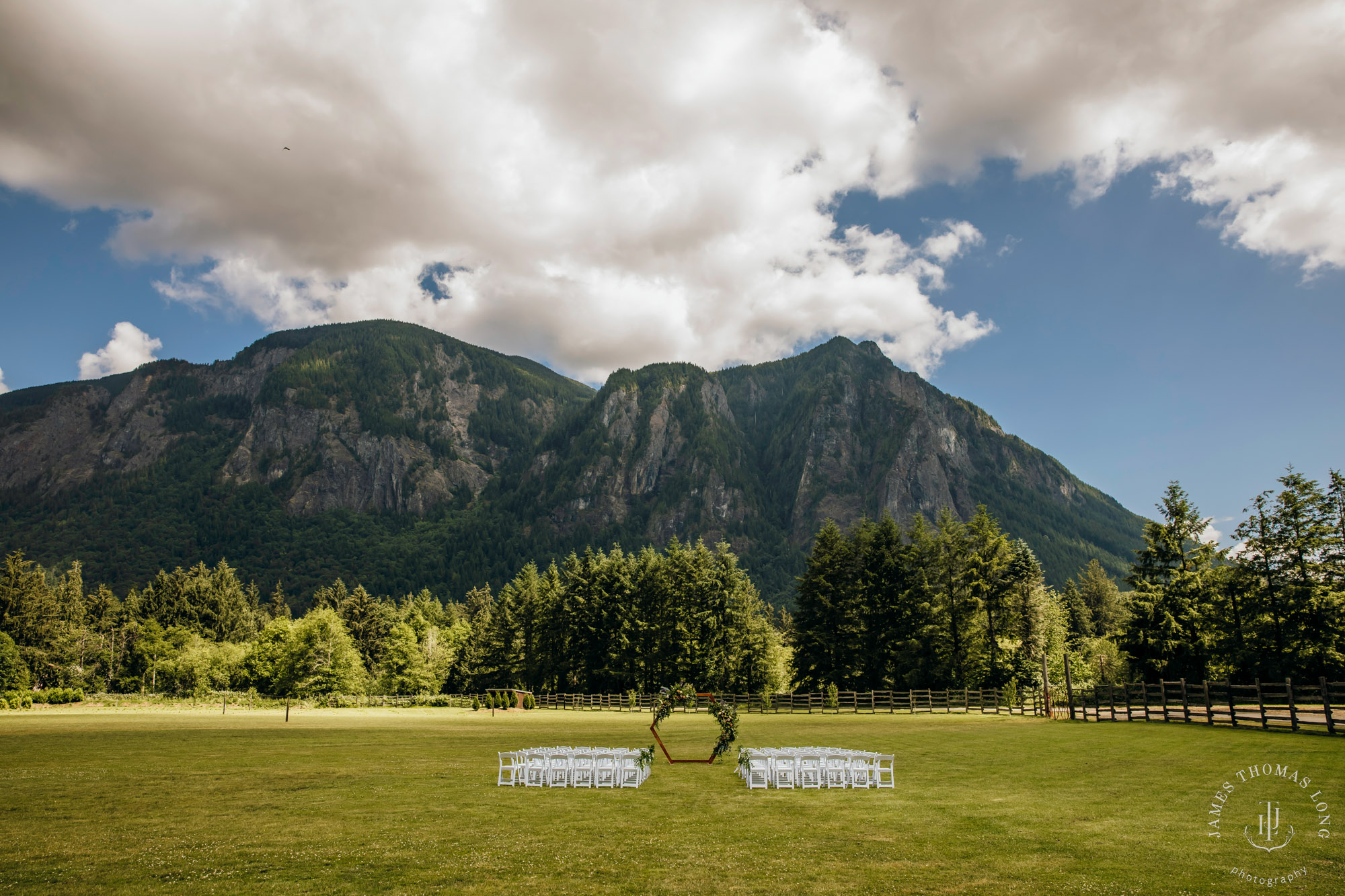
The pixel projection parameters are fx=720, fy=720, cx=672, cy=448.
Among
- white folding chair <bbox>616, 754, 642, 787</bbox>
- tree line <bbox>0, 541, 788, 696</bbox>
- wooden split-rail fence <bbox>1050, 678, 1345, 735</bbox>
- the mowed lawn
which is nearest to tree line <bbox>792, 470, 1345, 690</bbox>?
wooden split-rail fence <bbox>1050, 678, 1345, 735</bbox>

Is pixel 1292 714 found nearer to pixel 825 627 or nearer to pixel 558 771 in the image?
pixel 558 771

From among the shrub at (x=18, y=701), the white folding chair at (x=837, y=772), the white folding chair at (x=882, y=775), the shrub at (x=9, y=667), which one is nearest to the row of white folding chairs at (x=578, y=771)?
the white folding chair at (x=837, y=772)

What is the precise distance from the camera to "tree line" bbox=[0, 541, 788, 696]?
64.6 m

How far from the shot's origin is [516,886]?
28.3 feet

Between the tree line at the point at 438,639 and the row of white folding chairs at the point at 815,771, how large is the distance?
46.9 meters

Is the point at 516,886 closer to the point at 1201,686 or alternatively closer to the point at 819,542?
the point at 1201,686

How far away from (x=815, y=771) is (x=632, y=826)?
6.56 meters

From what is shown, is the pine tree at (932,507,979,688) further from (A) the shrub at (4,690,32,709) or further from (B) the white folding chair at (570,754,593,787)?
(A) the shrub at (4,690,32,709)

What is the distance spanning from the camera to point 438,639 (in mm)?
94500

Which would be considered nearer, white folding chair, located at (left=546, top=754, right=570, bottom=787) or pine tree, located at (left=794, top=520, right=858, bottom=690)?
white folding chair, located at (left=546, top=754, right=570, bottom=787)

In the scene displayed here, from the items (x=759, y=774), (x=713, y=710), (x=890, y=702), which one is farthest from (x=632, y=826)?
(x=890, y=702)

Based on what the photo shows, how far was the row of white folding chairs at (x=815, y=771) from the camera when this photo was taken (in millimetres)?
16688

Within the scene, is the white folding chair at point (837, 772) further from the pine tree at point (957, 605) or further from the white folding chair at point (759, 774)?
the pine tree at point (957, 605)

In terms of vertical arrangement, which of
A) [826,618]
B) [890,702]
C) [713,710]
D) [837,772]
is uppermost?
[826,618]
